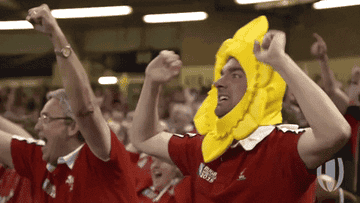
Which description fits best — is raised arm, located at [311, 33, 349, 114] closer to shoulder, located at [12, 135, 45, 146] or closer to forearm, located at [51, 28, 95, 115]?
forearm, located at [51, 28, 95, 115]

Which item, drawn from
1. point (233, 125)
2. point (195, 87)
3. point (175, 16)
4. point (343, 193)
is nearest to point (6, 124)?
point (233, 125)

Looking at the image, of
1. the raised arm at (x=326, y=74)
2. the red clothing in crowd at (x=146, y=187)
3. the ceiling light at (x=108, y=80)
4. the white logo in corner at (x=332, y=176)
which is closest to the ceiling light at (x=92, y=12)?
the ceiling light at (x=108, y=80)

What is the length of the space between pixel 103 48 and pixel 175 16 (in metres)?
1.34

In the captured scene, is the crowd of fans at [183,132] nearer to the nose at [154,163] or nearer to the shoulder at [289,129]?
the nose at [154,163]

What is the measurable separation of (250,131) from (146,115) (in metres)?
0.53

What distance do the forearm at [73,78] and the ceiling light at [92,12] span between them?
5705mm

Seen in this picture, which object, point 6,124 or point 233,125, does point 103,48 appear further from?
point 233,125

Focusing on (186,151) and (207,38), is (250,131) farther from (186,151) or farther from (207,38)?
(207,38)

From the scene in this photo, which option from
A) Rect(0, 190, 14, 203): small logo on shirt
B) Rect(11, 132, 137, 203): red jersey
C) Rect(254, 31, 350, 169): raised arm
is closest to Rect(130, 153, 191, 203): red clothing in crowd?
Rect(11, 132, 137, 203): red jersey

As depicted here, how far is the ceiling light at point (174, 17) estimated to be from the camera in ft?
22.9

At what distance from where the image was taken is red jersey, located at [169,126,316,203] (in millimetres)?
1432

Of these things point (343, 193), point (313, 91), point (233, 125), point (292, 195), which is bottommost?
point (343, 193)

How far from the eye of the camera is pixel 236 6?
6.62 m

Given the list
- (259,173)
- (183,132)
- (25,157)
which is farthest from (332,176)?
(25,157)
